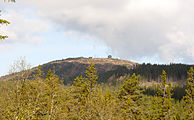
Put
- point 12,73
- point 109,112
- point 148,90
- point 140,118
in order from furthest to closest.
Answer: point 148,90, point 140,118, point 109,112, point 12,73

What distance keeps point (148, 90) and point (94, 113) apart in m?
167

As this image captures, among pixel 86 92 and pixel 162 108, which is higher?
pixel 86 92

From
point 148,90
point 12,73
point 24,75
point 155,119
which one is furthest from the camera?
point 148,90

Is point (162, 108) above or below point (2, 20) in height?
below

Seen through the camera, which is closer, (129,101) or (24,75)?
(24,75)

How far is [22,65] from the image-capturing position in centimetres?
1870

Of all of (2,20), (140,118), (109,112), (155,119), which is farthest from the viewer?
(155,119)

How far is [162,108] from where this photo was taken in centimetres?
3538

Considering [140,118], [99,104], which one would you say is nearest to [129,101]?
[140,118]

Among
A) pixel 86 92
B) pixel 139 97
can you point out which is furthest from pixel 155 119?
pixel 86 92

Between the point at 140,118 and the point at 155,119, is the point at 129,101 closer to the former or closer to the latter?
the point at 140,118

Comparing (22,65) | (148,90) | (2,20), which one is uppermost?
(2,20)

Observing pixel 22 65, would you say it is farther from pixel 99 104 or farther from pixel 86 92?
pixel 86 92

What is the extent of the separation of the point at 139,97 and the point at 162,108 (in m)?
4.55
